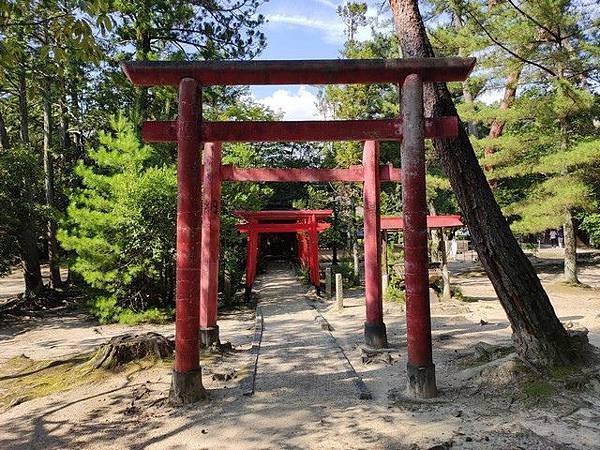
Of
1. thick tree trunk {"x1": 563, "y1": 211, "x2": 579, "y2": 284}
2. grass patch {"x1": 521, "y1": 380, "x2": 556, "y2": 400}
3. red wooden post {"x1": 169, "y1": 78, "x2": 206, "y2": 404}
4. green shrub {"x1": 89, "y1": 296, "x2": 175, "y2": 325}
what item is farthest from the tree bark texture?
thick tree trunk {"x1": 563, "y1": 211, "x2": 579, "y2": 284}

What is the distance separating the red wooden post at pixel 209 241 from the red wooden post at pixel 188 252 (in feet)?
8.69

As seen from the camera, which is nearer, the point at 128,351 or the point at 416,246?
the point at 416,246

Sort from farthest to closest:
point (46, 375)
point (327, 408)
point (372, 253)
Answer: point (372, 253), point (46, 375), point (327, 408)

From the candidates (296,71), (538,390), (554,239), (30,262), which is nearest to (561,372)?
(538,390)

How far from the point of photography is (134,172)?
1335 cm

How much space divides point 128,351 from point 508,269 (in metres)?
5.68

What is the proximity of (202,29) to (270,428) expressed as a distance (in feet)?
47.5

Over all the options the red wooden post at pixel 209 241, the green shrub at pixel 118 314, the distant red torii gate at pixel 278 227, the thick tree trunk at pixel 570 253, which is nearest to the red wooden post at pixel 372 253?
the red wooden post at pixel 209 241

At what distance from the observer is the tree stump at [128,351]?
24.1ft

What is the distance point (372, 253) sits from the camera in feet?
28.8

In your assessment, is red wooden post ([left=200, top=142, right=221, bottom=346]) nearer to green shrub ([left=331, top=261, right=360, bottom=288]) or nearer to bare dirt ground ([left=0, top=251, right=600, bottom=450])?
bare dirt ground ([left=0, top=251, right=600, bottom=450])

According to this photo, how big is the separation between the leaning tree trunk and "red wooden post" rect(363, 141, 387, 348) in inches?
116

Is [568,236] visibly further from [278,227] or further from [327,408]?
[327,408]

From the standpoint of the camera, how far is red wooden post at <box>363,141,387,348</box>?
847 centimetres
